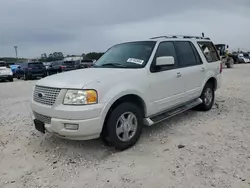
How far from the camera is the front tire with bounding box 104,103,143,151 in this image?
11.9 feet

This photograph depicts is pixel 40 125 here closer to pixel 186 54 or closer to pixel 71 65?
pixel 186 54

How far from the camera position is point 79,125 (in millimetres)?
3387

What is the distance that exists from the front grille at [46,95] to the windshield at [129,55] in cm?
129

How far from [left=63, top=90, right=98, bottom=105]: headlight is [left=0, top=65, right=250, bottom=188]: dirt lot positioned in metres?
0.89

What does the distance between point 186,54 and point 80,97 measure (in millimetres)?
2851

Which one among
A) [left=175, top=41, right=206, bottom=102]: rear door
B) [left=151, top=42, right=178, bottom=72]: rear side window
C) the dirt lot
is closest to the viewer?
the dirt lot

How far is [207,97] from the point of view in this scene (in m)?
6.05

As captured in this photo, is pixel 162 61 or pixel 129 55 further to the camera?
pixel 129 55

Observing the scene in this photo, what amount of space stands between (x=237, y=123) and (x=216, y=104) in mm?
1808

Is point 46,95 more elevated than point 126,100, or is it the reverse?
point 46,95

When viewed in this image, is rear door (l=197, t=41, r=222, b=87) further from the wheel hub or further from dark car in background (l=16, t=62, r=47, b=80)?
dark car in background (l=16, t=62, r=47, b=80)

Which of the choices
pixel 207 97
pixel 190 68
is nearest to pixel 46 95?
pixel 190 68

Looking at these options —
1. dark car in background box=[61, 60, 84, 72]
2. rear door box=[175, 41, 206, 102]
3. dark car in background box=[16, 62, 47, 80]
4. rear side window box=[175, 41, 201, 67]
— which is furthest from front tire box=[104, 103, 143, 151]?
dark car in background box=[61, 60, 84, 72]

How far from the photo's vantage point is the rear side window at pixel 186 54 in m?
5.08
